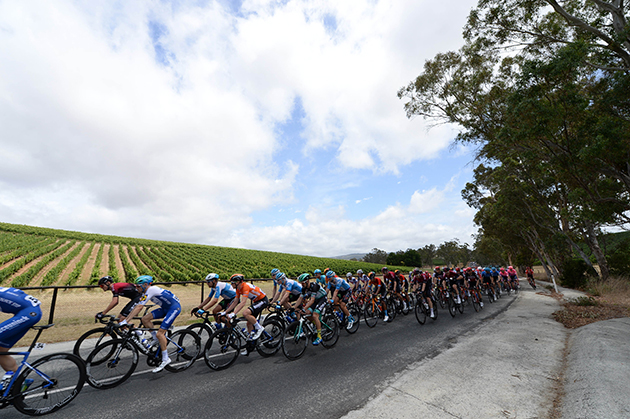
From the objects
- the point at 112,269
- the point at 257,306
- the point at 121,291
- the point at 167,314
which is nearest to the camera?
the point at 167,314

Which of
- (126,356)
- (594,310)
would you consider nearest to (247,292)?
(126,356)

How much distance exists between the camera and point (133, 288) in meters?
6.16

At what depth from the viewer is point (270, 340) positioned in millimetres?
6535

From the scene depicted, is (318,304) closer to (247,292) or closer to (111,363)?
(247,292)

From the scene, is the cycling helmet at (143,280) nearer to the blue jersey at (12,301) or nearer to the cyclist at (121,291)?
the cyclist at (121,291)

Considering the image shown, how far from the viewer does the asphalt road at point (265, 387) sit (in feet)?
12.8

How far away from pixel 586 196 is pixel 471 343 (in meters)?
11.8

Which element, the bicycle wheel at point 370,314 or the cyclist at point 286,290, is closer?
the cyclist at point 286,290

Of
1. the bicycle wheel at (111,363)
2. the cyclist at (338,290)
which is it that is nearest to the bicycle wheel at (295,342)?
the cyclist at (338,290)

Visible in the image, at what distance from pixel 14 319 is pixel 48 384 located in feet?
3.51

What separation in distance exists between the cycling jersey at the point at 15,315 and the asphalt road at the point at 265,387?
3.55ft

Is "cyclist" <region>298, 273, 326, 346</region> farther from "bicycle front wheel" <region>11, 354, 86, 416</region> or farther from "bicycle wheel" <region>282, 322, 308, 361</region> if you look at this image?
"bicycle front wheel" <region>11, 354, 86, 416</region>

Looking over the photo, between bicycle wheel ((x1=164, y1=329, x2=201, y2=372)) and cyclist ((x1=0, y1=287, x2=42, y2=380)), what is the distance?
2.07m

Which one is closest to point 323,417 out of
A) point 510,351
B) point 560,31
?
point 510,351
